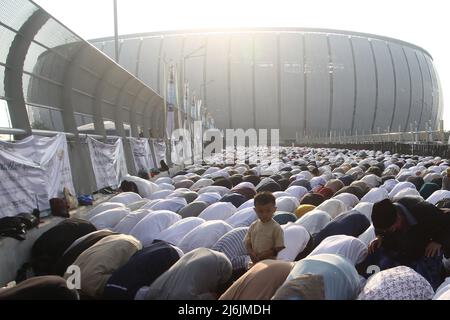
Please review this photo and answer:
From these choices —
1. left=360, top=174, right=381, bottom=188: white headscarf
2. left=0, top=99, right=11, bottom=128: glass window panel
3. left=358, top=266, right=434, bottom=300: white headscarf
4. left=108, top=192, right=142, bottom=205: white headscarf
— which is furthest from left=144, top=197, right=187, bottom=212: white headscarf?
left=358, top=266, right=434, bottom=300: white headscarf

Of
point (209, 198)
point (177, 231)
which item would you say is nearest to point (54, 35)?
point (209, 198)

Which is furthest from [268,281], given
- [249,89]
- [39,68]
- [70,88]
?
[249,89]

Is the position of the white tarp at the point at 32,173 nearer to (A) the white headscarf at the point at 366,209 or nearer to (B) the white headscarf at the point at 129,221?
(B) the white headscarf at the point at 129,221

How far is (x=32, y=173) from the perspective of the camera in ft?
29.8

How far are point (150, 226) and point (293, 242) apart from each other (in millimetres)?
2348

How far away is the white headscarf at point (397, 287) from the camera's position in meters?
4.00

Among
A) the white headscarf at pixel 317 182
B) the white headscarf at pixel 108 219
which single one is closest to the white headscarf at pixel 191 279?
the white headscarf at pixel 108 219

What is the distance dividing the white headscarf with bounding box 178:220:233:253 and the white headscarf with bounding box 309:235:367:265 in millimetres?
1887

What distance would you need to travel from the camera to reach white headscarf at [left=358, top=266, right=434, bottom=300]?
4005 mm

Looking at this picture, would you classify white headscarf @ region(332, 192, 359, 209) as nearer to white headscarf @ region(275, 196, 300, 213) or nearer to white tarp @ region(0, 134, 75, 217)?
white headscarf @ region(275, 196, 300, 213)

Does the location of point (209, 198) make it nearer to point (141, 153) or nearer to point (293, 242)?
point (293, 242)

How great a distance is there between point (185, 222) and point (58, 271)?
6.87 feet

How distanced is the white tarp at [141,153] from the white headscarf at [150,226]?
9941 mm

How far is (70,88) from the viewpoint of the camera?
11.4 m
